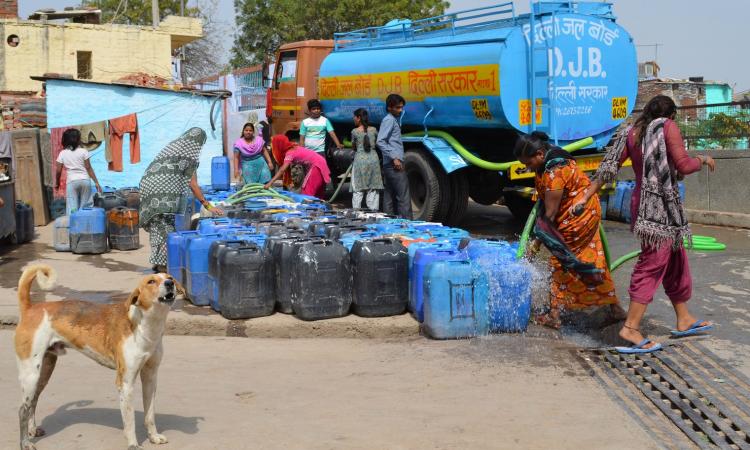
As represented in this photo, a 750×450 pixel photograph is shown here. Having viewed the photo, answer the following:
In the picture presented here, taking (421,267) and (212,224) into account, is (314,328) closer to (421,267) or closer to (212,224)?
(421,267)

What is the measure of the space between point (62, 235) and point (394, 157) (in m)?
4.55

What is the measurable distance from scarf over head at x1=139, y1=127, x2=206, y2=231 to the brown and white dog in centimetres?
430

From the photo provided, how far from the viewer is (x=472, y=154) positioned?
12.2 metres

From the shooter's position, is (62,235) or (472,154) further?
(472,154)

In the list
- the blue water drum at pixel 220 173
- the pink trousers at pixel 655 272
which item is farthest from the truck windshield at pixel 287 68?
the pink trousers at pixel 655 272

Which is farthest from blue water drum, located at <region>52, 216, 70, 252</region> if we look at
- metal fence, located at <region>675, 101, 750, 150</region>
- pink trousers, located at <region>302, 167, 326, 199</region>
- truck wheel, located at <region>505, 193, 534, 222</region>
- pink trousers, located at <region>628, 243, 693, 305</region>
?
metal fence, located at <region>675, 101, 750, 150</region>

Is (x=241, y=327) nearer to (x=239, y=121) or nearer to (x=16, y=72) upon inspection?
(x=239, y=121)

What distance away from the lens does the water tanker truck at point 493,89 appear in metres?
11.3

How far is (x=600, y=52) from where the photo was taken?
1186 cm

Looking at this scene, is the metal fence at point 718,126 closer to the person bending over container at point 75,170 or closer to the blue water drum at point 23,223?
the person bending over container at point 75,170

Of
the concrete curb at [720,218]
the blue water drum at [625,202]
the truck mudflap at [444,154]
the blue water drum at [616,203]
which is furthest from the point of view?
the blue water drum at [616,203]

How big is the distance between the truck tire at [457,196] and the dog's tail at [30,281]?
835cm

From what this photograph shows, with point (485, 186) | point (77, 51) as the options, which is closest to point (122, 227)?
point (485, 186)

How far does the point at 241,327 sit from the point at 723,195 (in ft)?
29.3
